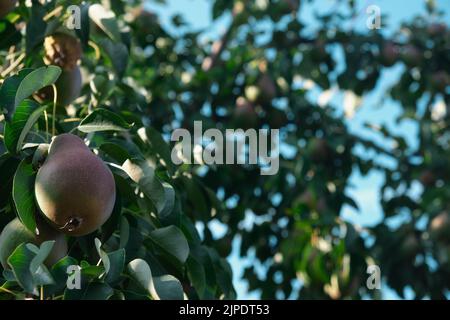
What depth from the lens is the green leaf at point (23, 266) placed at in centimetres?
131

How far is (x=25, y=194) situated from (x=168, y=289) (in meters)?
0.31

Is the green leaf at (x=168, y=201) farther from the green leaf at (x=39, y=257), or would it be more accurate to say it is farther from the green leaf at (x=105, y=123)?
the green leaf at (x=39, y=257)

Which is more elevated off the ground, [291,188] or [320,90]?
[320,90]

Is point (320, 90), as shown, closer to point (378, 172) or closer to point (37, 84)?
point (378, 172)

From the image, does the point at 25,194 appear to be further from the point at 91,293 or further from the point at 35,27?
the point at 35,27

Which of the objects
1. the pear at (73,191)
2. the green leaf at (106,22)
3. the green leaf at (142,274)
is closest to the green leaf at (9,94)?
the pear at (73,191)

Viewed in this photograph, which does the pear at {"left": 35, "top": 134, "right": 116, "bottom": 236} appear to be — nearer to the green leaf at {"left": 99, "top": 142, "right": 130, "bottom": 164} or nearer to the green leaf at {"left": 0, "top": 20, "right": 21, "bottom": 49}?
the green leaf at {"left": 99, "top": 142, "right": 130, "bottom": 164}

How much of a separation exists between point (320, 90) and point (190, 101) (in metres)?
0.79

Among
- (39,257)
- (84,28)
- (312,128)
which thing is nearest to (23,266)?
(39,257)

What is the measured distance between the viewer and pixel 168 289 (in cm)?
152

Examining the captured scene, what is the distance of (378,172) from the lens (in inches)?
161

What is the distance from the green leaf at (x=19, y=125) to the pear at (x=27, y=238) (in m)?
0.14
